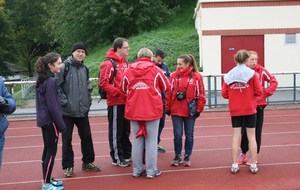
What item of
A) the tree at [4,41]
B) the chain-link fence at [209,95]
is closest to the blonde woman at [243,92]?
the chain-link fence at [209,95]

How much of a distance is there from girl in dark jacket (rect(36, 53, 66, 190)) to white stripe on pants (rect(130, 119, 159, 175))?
47.0 inches

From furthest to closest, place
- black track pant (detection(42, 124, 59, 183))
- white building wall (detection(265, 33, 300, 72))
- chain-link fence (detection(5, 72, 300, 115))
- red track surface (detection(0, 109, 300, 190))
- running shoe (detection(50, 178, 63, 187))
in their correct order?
white building wall (detection(265, 33, 300, 72))
chain-link fence (detection(5, 72, 300, 115))
red track surface (detection(0, 109, 300, 190))
running shoe (detection(50, 178, 63, 187))
black track pant (detection(42, 124, 59, 183))

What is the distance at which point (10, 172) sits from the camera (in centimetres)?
704

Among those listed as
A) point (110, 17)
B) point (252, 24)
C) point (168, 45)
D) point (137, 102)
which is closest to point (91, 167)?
point (137, 102)

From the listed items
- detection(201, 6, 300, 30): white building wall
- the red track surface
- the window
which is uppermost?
detection(201, 6, 300, 30): white building wall

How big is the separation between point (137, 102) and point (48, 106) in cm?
128

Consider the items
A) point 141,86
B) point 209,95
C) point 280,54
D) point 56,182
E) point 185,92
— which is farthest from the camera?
point 280,54

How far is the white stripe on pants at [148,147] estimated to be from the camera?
20.3 feet

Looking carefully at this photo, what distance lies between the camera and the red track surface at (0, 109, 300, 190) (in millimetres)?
5988

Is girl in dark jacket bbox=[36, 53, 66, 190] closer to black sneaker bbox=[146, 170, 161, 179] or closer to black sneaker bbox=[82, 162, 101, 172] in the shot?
black sneaker bbox=[82, 162, 101, 172]

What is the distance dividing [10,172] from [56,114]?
7.19 feet

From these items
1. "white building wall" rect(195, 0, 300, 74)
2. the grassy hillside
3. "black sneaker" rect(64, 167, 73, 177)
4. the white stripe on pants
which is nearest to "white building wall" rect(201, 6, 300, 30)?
"white building wall" rect(195, 0, 300, 74)

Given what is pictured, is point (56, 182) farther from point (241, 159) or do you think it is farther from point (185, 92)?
point (241, 159)

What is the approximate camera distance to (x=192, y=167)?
6.89 meters
